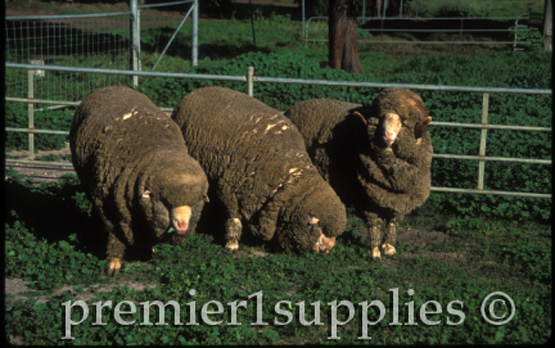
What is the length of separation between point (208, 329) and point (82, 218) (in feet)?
10.6

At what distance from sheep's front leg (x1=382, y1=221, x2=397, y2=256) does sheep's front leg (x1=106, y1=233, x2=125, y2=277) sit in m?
2.75

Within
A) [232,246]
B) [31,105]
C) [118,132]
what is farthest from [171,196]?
[31,105]

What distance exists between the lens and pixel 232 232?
6.47 metres

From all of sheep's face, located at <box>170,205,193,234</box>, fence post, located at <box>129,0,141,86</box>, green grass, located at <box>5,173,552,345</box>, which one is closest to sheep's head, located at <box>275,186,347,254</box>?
green grass, located at <box>5,173,552,345</box>

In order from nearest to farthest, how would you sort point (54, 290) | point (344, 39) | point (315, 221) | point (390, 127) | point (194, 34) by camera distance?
point (54, 290) < point (390, 127) < point (315, 221) < point (194, 34) < point (344, 39)

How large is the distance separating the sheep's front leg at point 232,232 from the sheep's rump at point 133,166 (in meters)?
1.04

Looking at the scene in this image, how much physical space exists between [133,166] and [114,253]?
0.98 metres

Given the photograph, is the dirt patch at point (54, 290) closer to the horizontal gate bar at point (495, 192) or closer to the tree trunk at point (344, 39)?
the horizontal gate bar at point (495, 192)

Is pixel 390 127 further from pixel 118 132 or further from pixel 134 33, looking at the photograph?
pixel 134 33

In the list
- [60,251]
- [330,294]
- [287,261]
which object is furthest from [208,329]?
[60,251]

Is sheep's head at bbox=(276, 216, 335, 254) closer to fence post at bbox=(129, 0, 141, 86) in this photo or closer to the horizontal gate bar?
the horizontal gate bar

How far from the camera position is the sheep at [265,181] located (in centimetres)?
619

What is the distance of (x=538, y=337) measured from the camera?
15.6 feet

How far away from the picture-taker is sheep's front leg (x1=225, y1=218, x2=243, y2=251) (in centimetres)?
646
